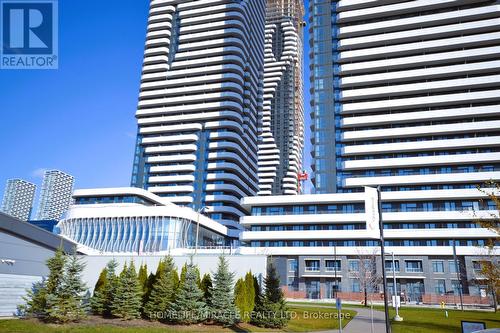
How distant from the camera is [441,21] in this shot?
83875 mm

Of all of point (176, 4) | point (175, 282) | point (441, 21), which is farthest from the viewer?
point (176, 4)

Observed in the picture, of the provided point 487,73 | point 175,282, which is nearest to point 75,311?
point 175,282

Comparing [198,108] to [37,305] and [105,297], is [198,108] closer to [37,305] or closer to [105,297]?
[105,297]

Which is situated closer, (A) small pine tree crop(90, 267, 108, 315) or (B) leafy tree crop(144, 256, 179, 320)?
(B) leafy tree crop(144, 256, 179, 320)

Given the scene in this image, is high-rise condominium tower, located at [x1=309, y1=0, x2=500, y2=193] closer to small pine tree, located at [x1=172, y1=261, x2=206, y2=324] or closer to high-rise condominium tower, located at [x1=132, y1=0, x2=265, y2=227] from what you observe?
high-rise condominium tower, located at [x1=132, y1=0, x2=265, y2=227]

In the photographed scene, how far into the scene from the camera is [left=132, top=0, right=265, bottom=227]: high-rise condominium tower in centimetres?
10400

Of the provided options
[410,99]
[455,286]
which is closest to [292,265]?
[455,286]

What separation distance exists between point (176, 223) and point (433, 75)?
5888cm

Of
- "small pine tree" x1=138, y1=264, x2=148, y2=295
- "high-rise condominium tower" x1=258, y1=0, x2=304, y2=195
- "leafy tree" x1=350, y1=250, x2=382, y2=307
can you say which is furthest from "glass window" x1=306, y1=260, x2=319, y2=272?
"high-rise condominium tower" x1=258, y1=0, x2=304, y2=195

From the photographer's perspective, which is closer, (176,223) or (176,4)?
(176,223)

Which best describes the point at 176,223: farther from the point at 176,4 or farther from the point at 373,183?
the point at 176,4

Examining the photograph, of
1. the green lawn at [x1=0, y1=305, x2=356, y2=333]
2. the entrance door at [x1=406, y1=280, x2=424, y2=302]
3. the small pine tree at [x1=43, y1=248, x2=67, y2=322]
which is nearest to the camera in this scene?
the green lawn at [x1=0, y1=305, x2=356, y2=333]

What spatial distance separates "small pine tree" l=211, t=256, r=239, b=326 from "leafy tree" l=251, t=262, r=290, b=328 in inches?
57.5

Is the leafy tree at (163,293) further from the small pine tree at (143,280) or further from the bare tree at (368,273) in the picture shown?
the bare tree at (368,273)
